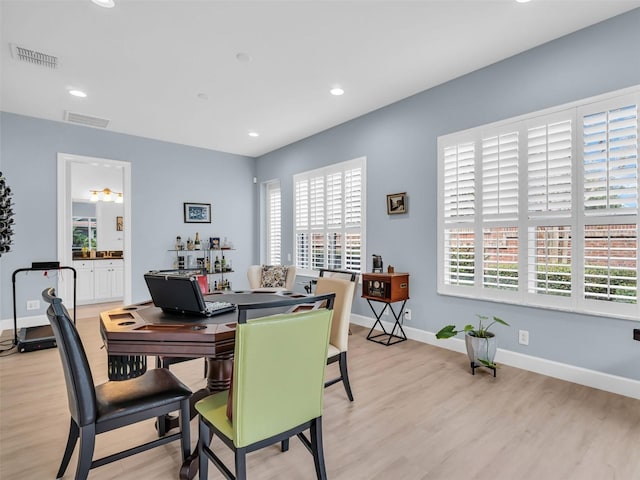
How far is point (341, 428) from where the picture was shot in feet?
7.39

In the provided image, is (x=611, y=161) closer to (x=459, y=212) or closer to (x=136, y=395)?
(x=459, y=212)

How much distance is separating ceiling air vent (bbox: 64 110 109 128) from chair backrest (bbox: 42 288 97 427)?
14.2 feet

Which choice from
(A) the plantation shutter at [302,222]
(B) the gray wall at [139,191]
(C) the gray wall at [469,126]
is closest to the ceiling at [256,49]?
(C) the gray wall at [469,126]

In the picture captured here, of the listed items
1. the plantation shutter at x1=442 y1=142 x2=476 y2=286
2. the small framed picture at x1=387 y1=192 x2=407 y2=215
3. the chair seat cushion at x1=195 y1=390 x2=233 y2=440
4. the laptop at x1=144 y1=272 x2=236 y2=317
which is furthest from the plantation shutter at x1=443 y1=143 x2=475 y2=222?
the chair seat cushion at x1=195 y1=390 x2=233 y2=440

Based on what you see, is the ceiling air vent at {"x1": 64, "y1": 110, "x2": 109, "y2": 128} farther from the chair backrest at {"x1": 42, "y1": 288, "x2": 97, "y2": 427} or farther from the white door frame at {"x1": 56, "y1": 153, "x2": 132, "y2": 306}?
the chair backrest at {"x1": 42, "y1": 288, "x2": 97, "y2": 427}

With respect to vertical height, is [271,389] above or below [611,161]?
below

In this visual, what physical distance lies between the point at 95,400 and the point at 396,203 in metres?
3.62

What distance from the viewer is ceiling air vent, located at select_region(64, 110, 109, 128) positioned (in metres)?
4.72

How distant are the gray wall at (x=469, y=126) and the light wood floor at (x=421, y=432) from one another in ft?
1.32

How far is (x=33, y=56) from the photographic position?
10.5ft

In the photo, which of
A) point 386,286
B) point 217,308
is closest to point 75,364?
point 217,308

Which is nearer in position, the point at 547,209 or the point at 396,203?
the point at 547,209

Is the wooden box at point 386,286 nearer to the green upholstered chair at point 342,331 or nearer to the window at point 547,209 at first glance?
the window at point 547,209

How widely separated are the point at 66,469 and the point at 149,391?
700mm
